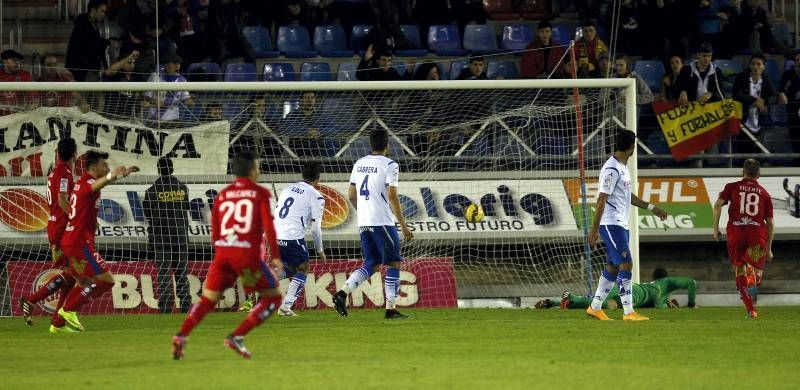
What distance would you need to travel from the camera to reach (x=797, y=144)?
2216 centimetres

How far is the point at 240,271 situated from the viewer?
10844 mm

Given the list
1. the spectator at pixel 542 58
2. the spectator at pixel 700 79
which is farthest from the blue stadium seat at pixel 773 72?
the spectator at pixel 542 58

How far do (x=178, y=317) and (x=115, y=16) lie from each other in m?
8.40

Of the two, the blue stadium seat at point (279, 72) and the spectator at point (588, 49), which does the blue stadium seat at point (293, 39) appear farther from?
the spectator at point (588, 49)

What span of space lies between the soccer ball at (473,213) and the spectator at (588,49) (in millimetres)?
3186

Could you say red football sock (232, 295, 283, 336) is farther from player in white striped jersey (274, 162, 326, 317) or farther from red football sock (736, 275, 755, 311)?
red football sock (736, 275, 755, 311)

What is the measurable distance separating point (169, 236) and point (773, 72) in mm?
11136

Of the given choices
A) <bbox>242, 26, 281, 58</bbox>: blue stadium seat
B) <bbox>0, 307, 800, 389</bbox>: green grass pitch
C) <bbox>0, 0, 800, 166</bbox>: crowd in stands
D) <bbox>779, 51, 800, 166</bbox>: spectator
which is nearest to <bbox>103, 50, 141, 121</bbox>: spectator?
<bbox>0, 0, 800, 166</bbox>: crowd in stands

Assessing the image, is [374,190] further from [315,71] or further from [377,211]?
[315,71]

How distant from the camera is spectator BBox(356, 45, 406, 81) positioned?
67.4ft

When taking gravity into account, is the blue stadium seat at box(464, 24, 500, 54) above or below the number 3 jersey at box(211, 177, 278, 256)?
above

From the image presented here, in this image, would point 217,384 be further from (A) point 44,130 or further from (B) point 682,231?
(B) point 682,231

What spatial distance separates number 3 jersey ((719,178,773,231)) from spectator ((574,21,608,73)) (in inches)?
200

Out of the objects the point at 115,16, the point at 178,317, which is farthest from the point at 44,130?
the point at 115,16
